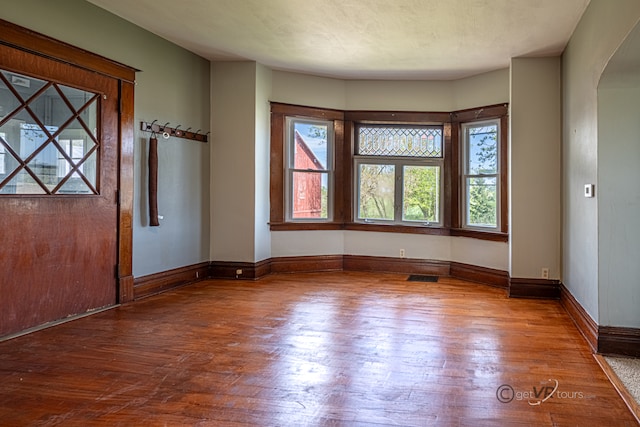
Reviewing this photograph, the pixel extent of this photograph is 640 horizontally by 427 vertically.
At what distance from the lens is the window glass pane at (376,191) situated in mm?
6805

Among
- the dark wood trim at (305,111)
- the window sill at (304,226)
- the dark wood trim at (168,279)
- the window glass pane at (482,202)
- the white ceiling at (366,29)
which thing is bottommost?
the dark wood trim at (168,279)

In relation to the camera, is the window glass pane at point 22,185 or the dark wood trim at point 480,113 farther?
the dark wood trim at point 480,113

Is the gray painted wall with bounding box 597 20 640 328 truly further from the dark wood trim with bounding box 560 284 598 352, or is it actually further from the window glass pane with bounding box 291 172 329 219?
the window glass pane with bounding box 291 172 329 219

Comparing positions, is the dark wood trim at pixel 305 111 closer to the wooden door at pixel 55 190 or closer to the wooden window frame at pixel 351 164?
the wooden window frame at pixel 351 164

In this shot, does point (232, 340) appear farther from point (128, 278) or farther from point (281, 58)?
point (281, 58)

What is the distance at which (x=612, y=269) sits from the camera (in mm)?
3365

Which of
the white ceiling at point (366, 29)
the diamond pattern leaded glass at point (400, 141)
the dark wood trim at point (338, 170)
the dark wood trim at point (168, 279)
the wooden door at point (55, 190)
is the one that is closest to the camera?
the wooden door at point (55, 190)

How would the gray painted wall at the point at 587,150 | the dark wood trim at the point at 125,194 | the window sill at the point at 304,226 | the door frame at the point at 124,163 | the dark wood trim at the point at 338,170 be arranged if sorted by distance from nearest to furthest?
the gray painted wall at the point at 587,150 < the door frame at the point at 124,163 < the dark wood trim at the point at 125,194 < the window sill at the point at 304,226 < the dark wood trim at the point at 338,170

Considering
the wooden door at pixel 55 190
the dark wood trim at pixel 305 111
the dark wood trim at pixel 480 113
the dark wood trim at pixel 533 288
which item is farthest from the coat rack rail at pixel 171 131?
the dark wood trim at pixel 533 288

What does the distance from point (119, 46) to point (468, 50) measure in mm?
3648

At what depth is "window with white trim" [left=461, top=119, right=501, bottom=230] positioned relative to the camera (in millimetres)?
6027

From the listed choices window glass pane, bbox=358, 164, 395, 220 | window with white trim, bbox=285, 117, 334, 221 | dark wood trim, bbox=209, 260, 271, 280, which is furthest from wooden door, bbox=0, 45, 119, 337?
window glass pane, bbox=358, 164, 395, 220

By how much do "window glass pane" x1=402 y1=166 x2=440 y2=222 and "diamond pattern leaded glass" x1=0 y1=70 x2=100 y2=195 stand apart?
4099 millimetres

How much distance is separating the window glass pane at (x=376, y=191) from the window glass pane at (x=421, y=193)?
0.20 metres
